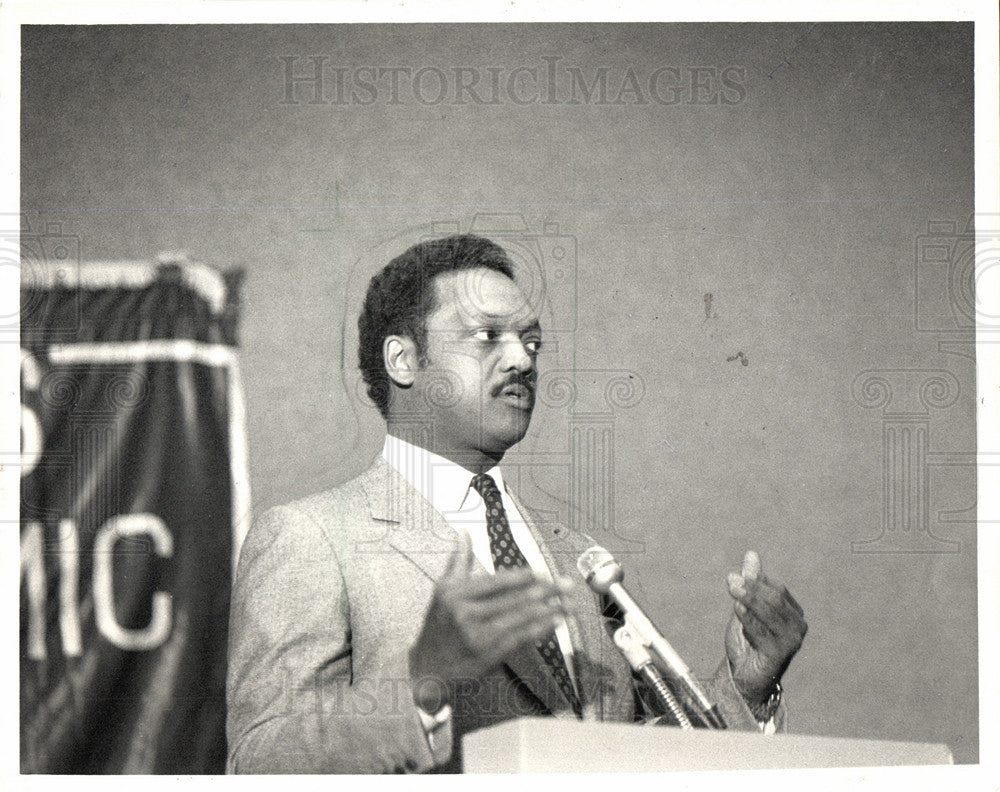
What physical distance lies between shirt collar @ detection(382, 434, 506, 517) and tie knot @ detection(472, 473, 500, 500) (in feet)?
0.04

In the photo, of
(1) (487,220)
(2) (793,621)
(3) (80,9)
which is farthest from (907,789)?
(3) (80,9)

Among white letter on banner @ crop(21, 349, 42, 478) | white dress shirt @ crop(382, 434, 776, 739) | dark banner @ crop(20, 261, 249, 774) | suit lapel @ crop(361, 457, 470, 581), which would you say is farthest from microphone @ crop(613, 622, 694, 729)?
white letter on banner @ crop(21, 349, 42, 478)

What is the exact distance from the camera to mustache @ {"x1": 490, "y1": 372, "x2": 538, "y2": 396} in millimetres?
3465

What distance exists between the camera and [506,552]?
3.42 metres

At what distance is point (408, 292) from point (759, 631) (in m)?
1.17

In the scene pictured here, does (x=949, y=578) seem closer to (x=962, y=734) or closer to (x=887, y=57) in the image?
(x=962, y=734)

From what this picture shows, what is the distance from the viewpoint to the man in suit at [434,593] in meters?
3.31

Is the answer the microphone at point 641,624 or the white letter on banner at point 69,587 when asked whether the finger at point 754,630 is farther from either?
the white letter on banner at point 69,587

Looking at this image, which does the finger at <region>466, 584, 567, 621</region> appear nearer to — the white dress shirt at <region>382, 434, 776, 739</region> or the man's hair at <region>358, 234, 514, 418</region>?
the white dress shirt at <region>382, 434, 776, 739</region>

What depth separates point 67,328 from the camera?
3.53 meters

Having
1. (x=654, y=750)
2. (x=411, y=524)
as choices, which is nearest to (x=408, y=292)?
(x=411, y=524)

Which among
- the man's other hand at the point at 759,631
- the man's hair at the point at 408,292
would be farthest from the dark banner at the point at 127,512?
the man's other hand at the point at 759,631

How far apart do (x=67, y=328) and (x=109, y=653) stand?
79 centimetres

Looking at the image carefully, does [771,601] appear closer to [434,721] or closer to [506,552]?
[506,552]
